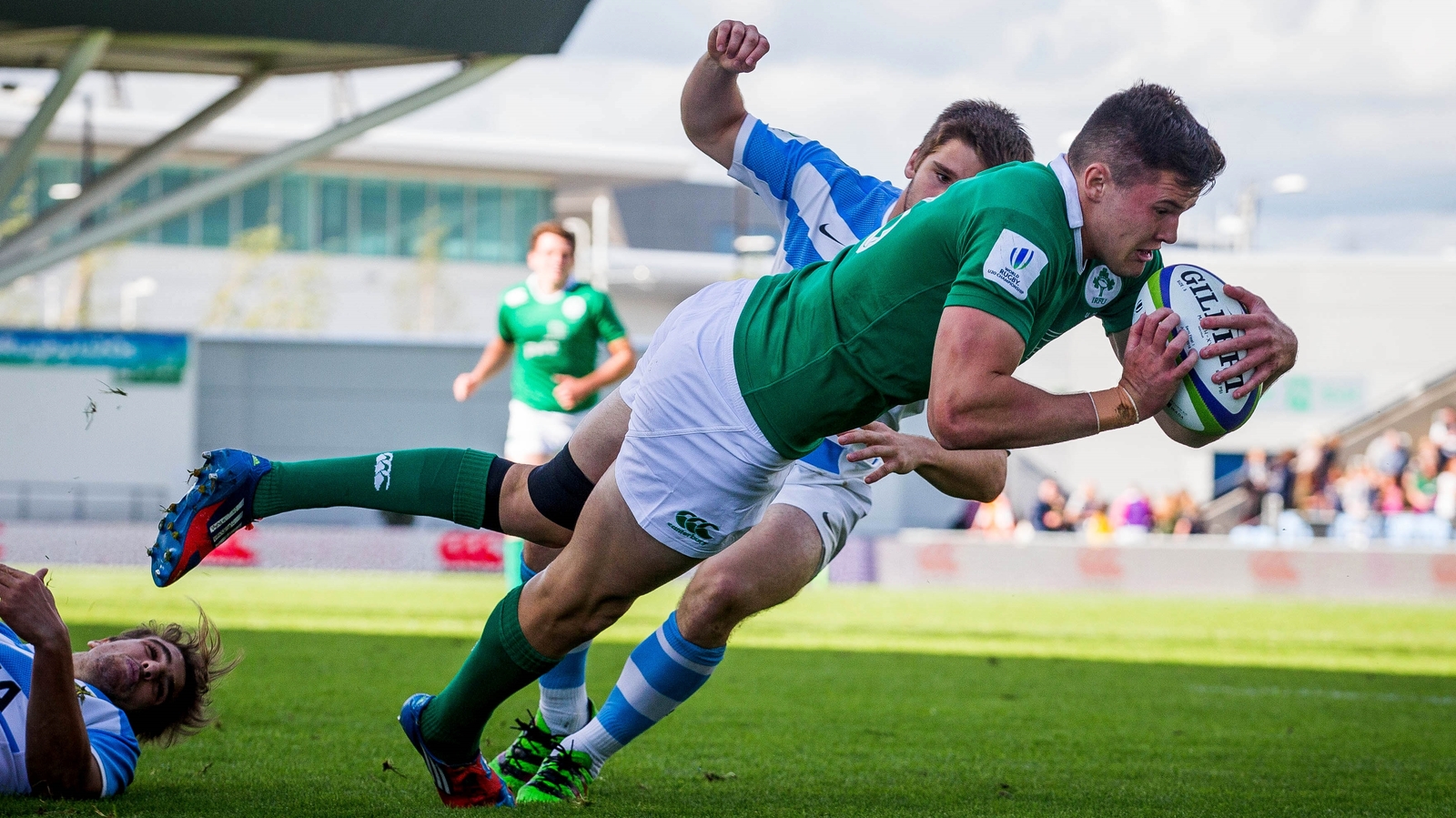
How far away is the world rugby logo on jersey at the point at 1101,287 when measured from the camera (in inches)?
140

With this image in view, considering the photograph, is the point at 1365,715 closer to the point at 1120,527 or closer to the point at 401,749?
the point at 401,749

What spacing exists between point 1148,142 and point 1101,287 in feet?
1.42

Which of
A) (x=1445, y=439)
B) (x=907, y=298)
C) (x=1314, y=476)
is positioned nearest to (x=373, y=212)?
(x=1314, y=476)

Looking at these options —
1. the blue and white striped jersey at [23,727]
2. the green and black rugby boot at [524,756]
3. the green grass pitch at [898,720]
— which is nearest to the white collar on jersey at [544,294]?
the green grass pitch at [898,720]

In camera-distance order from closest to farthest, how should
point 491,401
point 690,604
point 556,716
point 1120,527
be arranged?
1. point 690,604
2. point 556,716
3. point 1120,527
4. point 491,401

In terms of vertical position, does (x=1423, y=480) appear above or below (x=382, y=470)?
below

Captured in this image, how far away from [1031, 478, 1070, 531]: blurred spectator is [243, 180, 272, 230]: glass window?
41023 millimetres

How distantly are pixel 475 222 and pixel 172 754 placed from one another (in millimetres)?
53874

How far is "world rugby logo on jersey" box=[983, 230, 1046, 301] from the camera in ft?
10.3

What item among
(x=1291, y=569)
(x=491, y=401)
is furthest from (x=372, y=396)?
(x=1291, y=569)

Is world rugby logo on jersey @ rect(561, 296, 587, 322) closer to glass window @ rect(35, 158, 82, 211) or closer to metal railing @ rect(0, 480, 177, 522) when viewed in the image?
metal railing @ rect(0, 480, 177, 522)

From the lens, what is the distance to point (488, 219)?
2267 inches

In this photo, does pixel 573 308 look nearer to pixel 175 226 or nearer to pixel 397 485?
pixel 397 485

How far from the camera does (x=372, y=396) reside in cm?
2688
